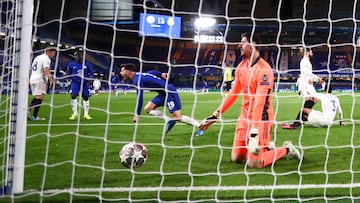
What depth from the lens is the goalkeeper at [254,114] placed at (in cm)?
408

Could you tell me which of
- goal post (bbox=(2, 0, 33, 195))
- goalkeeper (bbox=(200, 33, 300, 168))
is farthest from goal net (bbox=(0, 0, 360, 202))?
goalkeeper (bbox=(200, 33, 300, 168))

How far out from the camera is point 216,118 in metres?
4.28

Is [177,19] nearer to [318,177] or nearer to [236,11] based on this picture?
[236,11]

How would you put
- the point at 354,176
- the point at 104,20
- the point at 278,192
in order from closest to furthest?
the point at 278,192 < the point at 354,176 < the point at 104,20

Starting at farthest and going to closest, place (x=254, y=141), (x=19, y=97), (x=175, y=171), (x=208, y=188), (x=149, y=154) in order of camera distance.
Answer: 1. (x=149, y=154)
2. (x=175, y=171)
3. (x=254, y=141)
4. (x=208, y=188)
5. (x=19, y=97)

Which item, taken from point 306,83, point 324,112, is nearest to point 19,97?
point 306,83

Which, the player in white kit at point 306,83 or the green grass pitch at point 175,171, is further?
the player in white kit at point 306,83

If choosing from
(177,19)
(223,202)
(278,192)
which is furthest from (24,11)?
(177,19)

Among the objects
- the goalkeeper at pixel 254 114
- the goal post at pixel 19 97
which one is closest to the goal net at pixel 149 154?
the goal post at pixel 19 97

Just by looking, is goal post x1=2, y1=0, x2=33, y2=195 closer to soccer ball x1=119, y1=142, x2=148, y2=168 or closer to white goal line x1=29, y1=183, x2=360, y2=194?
white goal line x1=29, y1=183, x2=360, y2=194

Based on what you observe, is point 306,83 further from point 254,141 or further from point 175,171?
point 175,171

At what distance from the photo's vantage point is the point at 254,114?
4.12 metres

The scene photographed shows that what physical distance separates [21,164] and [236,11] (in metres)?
36.1

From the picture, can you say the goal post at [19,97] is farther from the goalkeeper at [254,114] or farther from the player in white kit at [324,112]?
the player in white kit at [324,112]
